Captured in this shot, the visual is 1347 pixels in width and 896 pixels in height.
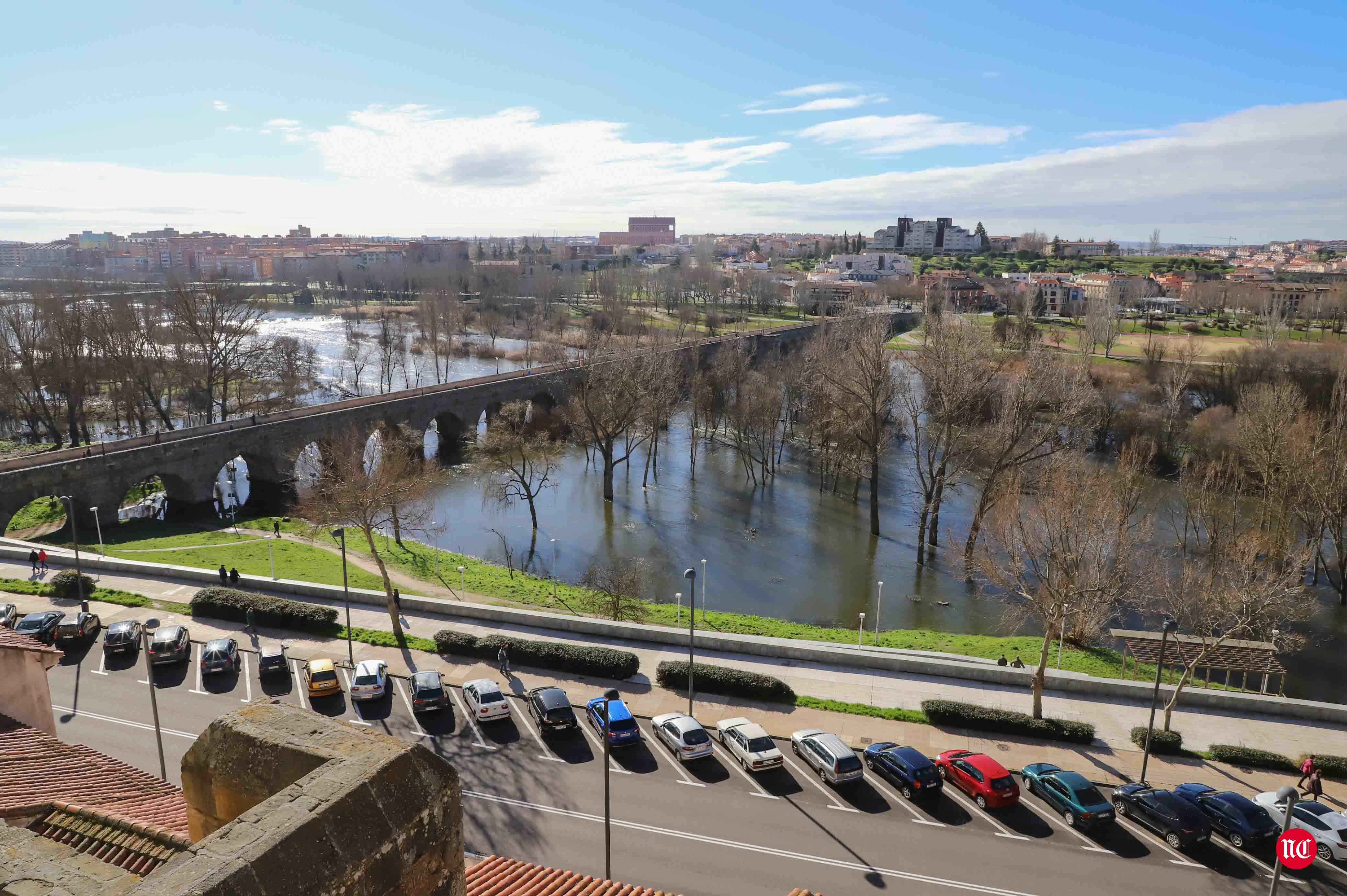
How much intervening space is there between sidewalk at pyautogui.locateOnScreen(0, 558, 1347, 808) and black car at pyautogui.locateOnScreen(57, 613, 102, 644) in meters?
1.40

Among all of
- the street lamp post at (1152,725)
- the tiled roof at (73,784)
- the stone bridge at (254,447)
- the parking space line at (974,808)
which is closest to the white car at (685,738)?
the parking space line at (974,808)

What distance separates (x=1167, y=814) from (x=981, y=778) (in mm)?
3188

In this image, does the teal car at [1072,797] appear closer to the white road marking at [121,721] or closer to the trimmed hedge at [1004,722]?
the trimmed hedge at [1004,722]

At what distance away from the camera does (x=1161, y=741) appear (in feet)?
62.0

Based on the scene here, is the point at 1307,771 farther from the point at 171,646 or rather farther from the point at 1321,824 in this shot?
the point at 171,646

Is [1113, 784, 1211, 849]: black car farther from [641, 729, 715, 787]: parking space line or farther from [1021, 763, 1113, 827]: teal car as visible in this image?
[641, 729, 715, 787]: parking space line

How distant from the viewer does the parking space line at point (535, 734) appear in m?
17.9

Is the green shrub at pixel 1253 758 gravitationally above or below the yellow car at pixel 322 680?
below

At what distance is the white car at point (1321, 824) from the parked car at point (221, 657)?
23269mm

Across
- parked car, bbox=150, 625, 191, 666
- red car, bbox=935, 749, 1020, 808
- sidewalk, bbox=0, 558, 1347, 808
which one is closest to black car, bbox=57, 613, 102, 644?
sidewalk, bbox=0, 558, 1347, 808

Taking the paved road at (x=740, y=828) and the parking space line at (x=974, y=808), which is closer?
the paved road at (x=740, y=828)

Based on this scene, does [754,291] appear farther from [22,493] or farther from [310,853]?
[310,853]

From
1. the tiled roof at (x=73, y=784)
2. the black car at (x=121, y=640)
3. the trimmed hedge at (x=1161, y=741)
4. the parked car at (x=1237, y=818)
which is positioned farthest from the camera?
the black car at (x=121, y=640)

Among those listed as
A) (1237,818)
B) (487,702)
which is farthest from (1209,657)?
(487,702)
